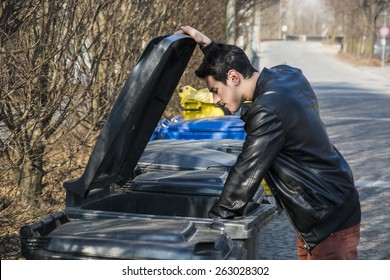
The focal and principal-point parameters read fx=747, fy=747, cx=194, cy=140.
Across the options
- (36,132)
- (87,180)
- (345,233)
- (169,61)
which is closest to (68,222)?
→ (87,180)

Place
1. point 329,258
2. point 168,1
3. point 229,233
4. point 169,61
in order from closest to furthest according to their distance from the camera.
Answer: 1. point 229,233
2. point 329,258
3. point 169,61
4. point 168,1

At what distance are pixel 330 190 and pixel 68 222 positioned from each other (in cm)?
121

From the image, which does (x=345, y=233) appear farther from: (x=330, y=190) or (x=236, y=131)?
(x=236, y=131)

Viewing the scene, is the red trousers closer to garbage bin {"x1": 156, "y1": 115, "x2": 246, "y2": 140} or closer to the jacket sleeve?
the jacket sleeve

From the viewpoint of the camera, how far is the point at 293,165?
11.2ft

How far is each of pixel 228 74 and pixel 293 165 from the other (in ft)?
1.68

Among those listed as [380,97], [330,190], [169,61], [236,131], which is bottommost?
[380,97]

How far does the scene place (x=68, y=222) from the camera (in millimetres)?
3428

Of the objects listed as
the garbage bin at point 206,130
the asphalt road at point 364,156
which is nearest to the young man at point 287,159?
the asphalt road at point 364,156

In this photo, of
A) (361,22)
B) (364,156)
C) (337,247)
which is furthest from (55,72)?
(361,22)

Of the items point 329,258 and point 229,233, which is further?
point 329,258

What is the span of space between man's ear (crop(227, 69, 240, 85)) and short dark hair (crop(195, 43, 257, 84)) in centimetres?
1

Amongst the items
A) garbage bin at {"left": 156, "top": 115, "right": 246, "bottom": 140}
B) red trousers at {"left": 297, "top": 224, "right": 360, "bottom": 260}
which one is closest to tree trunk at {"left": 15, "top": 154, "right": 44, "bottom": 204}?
garbage bin at {"left": 156, "top": 115, "right": 246, "bottom": 140}

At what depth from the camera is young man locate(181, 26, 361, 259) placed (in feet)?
10.9
